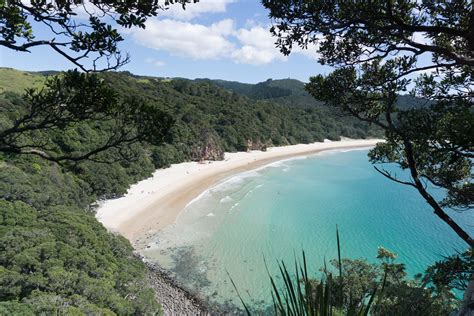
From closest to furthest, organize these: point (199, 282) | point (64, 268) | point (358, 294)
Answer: point (64, 268)
point (358, 294)
point (199, 282)

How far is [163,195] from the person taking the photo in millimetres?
26312

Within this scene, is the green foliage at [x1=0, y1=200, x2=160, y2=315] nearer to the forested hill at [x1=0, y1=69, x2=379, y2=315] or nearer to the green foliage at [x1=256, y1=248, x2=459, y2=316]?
the forested hill at [x1=0, y1=69, x2=379, y2=315]

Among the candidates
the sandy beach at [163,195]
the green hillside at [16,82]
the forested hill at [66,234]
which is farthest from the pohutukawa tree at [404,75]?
the green hillside at [16,82]

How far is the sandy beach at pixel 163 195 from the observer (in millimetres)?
20391

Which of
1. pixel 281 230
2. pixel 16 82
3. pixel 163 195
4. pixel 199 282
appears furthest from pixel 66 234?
pixel 16 82

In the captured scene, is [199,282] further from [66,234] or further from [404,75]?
[404,75]

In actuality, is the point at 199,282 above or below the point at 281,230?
below

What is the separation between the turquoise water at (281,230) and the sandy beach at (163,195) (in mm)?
1212

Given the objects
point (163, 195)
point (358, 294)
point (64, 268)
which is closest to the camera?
point (64, 268)

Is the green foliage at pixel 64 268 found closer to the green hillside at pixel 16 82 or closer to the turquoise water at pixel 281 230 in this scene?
the turquoise water at pixel 281 230

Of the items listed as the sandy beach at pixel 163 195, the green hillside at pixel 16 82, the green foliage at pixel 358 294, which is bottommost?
the sandy beach at pixel 163 195

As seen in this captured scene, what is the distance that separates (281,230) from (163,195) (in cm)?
1039

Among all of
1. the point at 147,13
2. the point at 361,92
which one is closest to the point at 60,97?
the point at 147,13

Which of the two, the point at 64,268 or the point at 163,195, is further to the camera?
the point at 163,195
